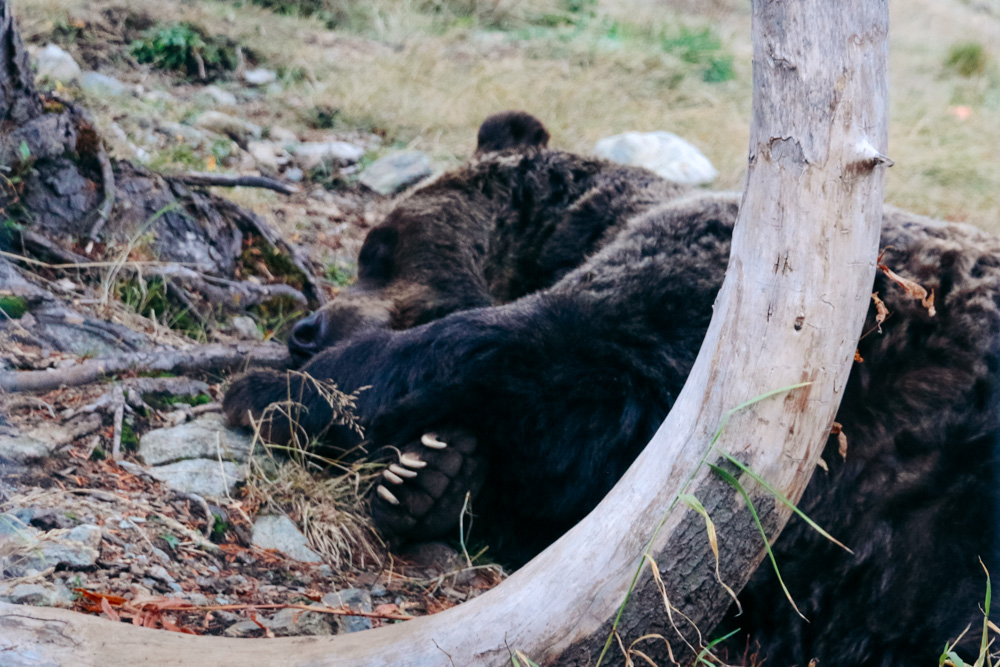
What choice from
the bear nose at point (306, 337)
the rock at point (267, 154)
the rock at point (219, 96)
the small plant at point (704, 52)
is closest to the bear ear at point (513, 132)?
the bear nose at point (306, 337)

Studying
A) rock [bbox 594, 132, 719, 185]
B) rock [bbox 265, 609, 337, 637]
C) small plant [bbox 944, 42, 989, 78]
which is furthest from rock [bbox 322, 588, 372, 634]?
small plant [bbox 944, 42, 989, 78]

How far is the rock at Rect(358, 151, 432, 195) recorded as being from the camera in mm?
5977

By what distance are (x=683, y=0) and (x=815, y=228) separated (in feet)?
35.0

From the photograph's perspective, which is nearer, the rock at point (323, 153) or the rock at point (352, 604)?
the rock at point (352, 604)

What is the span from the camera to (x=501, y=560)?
276 cm

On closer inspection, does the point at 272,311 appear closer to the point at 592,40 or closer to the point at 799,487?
the point at 799,487

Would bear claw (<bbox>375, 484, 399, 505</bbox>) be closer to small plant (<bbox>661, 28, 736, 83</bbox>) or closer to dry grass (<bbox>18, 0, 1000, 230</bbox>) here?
dry grass (<bbox>18, 0, 1000, 230</bbox>)

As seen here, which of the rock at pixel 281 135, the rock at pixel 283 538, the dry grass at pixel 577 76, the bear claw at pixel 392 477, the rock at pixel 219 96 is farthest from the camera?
the dry grass at pixel 577 76

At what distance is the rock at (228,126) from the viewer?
19.2 feet

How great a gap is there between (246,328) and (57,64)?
3.28 m

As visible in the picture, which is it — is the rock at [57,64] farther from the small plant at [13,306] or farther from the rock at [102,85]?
the small plant at [13,306]

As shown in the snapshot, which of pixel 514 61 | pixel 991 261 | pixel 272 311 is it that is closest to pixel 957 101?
pixel 514 61

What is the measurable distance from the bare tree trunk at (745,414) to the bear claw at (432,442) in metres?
0.97

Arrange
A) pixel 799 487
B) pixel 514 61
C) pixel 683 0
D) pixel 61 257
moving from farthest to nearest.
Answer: pixel 683 0, pixel 514 61, pixel 61 257, pixel 799 487
